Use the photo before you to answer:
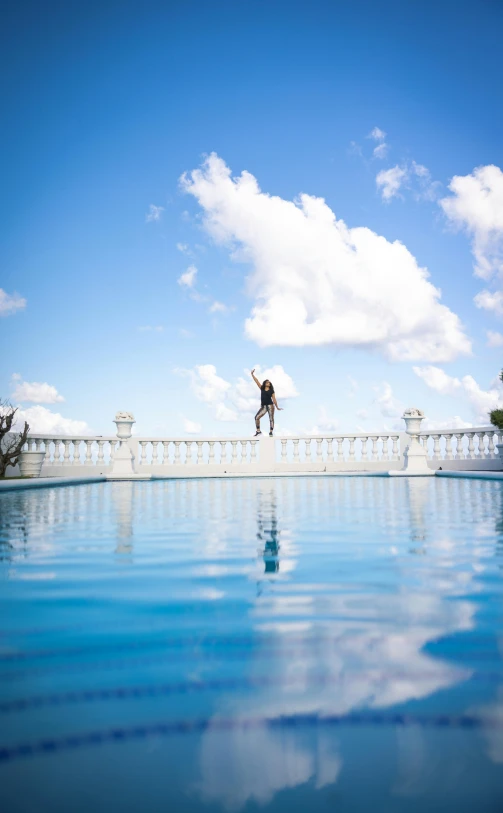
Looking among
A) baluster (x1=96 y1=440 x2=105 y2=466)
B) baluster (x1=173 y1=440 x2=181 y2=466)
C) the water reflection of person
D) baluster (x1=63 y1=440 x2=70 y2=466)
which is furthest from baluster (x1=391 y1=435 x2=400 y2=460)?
the water reflection of person

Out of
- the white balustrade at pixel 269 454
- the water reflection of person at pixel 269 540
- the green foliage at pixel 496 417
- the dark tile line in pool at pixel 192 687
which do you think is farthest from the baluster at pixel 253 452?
the dark tile line in pool at pixel 192 687

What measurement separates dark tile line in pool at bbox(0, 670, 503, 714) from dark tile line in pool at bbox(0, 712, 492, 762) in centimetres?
22

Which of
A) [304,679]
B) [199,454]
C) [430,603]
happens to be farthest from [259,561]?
[199,454]

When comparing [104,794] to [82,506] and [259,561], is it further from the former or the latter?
[82,506]

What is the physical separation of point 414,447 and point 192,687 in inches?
725

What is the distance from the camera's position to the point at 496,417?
2212 centimetres

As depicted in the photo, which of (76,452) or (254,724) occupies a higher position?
(76,452)

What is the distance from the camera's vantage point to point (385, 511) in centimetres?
766

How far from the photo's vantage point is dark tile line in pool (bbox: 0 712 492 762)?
62.0 inches

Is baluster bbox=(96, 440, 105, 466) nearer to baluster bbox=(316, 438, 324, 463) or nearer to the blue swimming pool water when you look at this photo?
baluster bbox=(316, 438, 324, 463)

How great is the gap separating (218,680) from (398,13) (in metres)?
20.2

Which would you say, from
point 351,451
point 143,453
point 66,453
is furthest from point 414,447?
point 66,453

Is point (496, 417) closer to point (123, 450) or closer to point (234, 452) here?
point (234, 452)

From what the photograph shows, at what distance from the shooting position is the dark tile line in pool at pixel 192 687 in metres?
1.85
